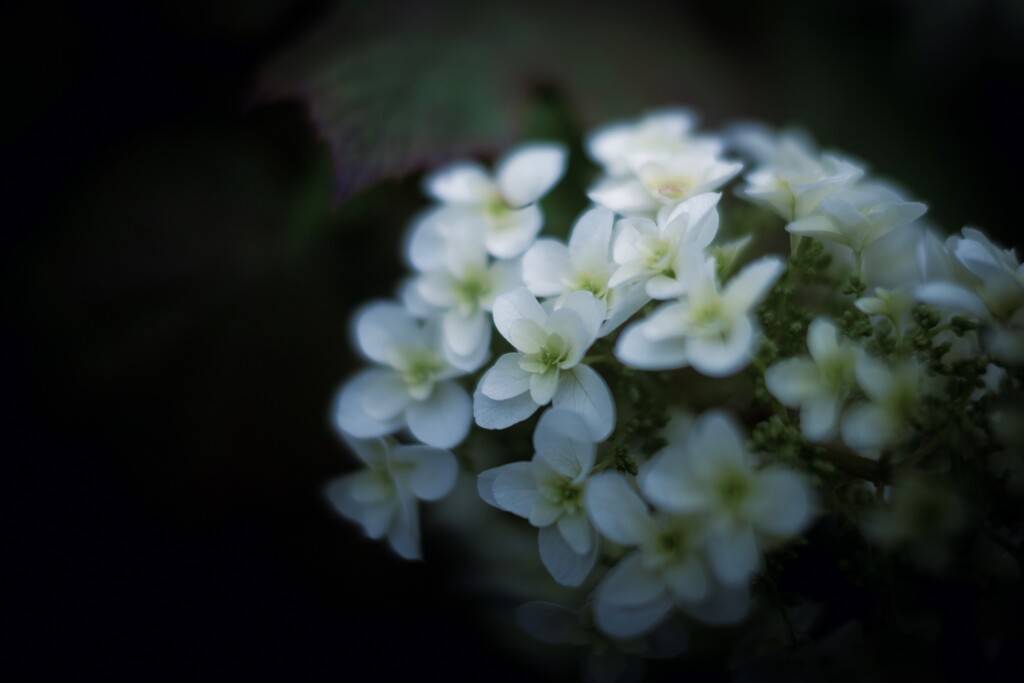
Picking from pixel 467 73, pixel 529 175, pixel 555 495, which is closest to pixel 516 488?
pixel 555 495

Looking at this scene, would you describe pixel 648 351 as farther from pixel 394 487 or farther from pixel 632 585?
pixel 394 487

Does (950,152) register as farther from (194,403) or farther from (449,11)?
(194,403)

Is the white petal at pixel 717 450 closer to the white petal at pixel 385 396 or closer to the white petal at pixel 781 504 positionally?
the white petal at pixel 781 504

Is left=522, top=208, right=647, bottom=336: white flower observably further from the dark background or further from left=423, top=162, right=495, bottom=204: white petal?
the dark background

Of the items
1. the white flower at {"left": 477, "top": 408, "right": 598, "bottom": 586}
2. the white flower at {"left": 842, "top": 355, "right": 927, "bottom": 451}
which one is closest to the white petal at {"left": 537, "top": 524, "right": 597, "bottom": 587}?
the white flower at {"left": 477, "top": 408, "right": 598, "bottom": 586}

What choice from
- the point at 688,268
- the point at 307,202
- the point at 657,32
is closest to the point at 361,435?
the point at 688,268
